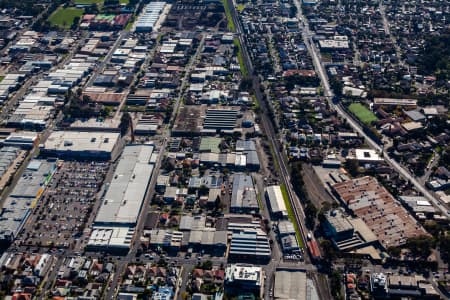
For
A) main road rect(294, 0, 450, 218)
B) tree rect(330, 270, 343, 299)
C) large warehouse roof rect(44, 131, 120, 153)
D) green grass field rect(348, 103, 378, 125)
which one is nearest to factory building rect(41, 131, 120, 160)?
large warehouse roof rect(44, 131, 120, 153)

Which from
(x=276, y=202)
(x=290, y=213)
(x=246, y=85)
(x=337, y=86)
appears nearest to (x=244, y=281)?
(x=290, y=213)

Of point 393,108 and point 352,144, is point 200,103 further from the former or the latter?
point 393,108

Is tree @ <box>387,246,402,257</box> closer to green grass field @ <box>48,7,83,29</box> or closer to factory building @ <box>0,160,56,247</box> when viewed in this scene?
factory building @ <box>0,160,56,247</box>

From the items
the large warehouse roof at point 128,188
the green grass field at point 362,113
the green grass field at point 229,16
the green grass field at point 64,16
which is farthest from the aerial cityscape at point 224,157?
the green grass field at point 229,16

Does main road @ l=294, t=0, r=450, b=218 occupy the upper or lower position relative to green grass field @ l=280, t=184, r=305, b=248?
upper

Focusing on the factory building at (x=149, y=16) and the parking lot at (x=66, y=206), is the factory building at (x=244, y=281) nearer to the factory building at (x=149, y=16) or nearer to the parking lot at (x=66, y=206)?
the parking lot at (x=66, y=206)

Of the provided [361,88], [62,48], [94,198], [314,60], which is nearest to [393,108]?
[361,88]

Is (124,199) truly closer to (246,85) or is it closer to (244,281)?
(244,281)
